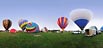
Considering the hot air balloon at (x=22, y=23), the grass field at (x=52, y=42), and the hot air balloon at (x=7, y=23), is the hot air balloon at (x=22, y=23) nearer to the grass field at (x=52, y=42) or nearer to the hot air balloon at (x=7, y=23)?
the hot air balloon at (x=7, y=23)

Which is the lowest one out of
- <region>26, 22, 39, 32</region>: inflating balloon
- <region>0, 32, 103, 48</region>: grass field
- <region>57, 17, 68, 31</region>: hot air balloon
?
<region>0, 32, 103, 48</region>: grass field

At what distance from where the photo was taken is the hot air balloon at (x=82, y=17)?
7425 centimetres

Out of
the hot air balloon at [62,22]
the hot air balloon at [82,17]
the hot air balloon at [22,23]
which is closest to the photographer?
the hot air balloon at [82,17]

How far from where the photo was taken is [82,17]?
2940 inches

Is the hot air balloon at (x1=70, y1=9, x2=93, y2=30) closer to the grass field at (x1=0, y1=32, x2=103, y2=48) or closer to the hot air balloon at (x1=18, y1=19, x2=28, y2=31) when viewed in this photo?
the grass field at (x1=0, y1=32, x2=103, y2=48)

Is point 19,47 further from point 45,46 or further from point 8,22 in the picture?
point 8,22

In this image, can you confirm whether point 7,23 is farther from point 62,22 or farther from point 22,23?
point 62,22

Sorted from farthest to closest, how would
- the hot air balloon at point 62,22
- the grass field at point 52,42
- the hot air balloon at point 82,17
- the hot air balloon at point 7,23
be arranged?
the hot air balloon at point 7,23, the hot air balloon at point 62,22, the hot air balloon at point 82,17, the grass field at point 52,42

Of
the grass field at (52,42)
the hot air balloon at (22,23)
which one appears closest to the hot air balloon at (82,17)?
the grass field at (52,42)

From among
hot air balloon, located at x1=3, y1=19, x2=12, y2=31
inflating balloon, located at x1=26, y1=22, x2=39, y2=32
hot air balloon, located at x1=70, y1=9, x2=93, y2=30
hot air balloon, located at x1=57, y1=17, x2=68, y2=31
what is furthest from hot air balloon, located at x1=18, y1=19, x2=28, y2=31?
hot air balloon, located at x1=70, y1=9, x2=93, y2=30

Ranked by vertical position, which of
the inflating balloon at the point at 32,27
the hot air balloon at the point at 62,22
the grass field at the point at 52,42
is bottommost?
the grass field at the point at 52,42

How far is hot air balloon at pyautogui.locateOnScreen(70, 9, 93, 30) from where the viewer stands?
2923 inches

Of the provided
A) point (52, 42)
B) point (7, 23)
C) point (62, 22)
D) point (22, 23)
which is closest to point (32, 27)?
point (62, 22)

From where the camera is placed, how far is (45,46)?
58.4m
